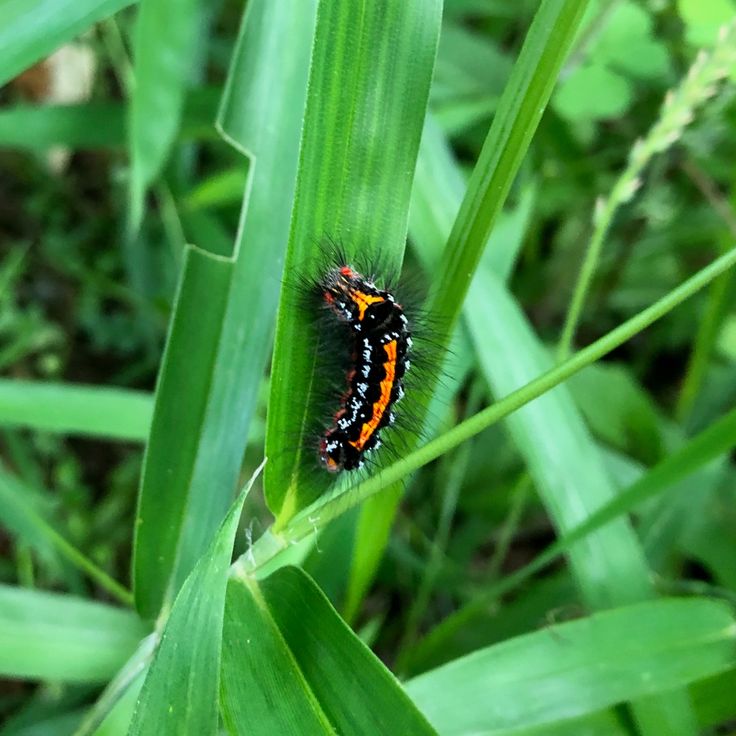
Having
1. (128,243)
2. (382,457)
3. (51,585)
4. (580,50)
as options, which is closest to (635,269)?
(580,50)

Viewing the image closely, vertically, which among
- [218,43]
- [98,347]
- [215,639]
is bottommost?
[215,639]

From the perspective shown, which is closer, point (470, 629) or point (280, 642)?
point (280, 642)

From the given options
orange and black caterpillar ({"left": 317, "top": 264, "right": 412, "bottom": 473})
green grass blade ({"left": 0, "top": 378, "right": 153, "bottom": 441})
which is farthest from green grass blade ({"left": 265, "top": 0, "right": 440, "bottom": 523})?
green grass blade ({"left": 0, "top": 378, "right": 153, "bottom": 441})

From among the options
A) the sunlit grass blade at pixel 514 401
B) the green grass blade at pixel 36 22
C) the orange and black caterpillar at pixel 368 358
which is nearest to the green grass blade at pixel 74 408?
the orange and black caterpillar at pixel 368 358

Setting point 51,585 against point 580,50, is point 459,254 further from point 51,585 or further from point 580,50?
point 51,585

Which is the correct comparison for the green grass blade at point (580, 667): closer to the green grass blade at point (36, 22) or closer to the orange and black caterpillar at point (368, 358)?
the orange and black caterpillar at point (368, 358)

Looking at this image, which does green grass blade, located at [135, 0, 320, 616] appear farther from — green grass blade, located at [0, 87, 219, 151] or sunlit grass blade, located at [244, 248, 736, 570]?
green grass blade, located at [0, 87, 219, 151]
